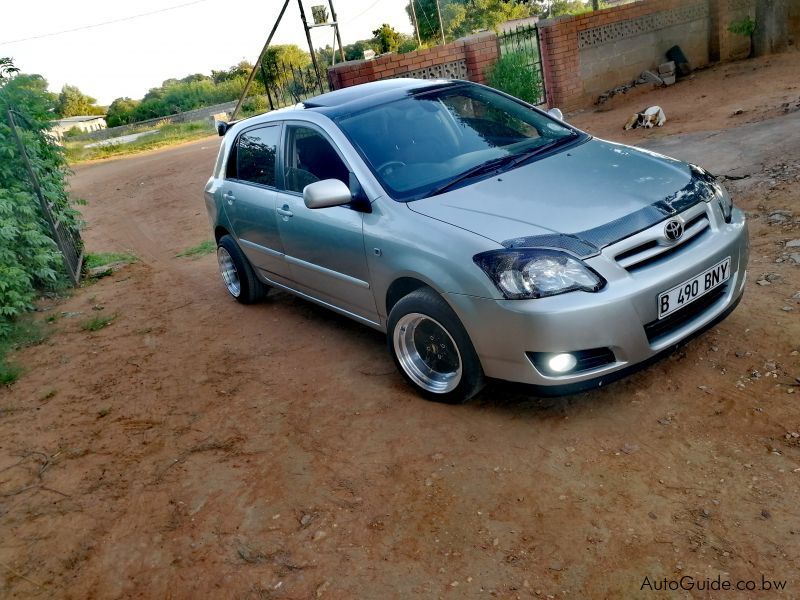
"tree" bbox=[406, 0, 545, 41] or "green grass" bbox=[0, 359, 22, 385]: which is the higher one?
"tree" bbox=[406, 0, 545, 41]

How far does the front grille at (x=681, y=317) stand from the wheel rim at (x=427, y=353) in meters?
0.98

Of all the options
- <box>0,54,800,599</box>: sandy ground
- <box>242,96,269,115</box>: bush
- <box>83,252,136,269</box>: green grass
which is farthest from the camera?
<box>242,96,269,115</box>: bush

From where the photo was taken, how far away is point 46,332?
6660mm

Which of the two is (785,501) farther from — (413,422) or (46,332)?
→ (46,332)

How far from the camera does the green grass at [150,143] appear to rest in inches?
1138

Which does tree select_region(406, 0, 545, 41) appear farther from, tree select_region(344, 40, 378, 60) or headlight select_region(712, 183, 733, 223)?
headlight select_region(712, 183, 733, 223)

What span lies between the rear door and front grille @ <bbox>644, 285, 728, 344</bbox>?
2862 mm

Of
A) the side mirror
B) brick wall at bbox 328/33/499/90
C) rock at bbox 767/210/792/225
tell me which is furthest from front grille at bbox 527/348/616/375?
brick wall at bbox 328/33/499/90

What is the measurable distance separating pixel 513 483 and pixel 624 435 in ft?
2.06

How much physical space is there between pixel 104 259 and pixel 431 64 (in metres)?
6.52

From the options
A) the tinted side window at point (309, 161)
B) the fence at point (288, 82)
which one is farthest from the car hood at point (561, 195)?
the fence at point (288, 82)

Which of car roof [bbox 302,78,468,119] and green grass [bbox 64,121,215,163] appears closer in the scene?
car roof [bbox 302,78,468,119]

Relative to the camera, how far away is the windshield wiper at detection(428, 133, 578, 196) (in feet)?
12.5

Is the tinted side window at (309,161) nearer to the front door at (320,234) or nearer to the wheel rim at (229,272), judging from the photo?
the front door at (320,234)
